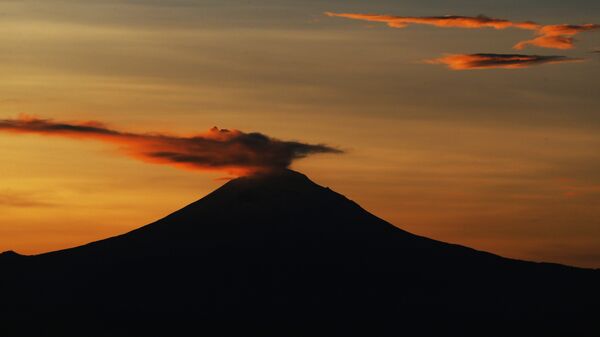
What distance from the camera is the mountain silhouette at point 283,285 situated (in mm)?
158125

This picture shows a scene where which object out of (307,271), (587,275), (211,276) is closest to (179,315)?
(211,276)

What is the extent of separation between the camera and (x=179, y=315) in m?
158

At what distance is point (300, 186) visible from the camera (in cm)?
16388

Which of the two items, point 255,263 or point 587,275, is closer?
point 255,263

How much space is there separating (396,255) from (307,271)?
1300cm

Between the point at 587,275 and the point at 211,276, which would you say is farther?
the point at 587,275

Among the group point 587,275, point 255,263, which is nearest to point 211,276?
point 255,263

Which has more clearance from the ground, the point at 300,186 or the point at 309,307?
the point at 300,186

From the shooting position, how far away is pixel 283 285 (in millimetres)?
162625

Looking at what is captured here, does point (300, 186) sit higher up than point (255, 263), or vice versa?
point (300, 186)

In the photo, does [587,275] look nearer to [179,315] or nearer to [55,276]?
[179,315]

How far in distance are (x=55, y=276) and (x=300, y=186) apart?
130ft

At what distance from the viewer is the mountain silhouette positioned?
15812 cm

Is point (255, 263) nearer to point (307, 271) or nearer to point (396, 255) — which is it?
point (307, 271)
